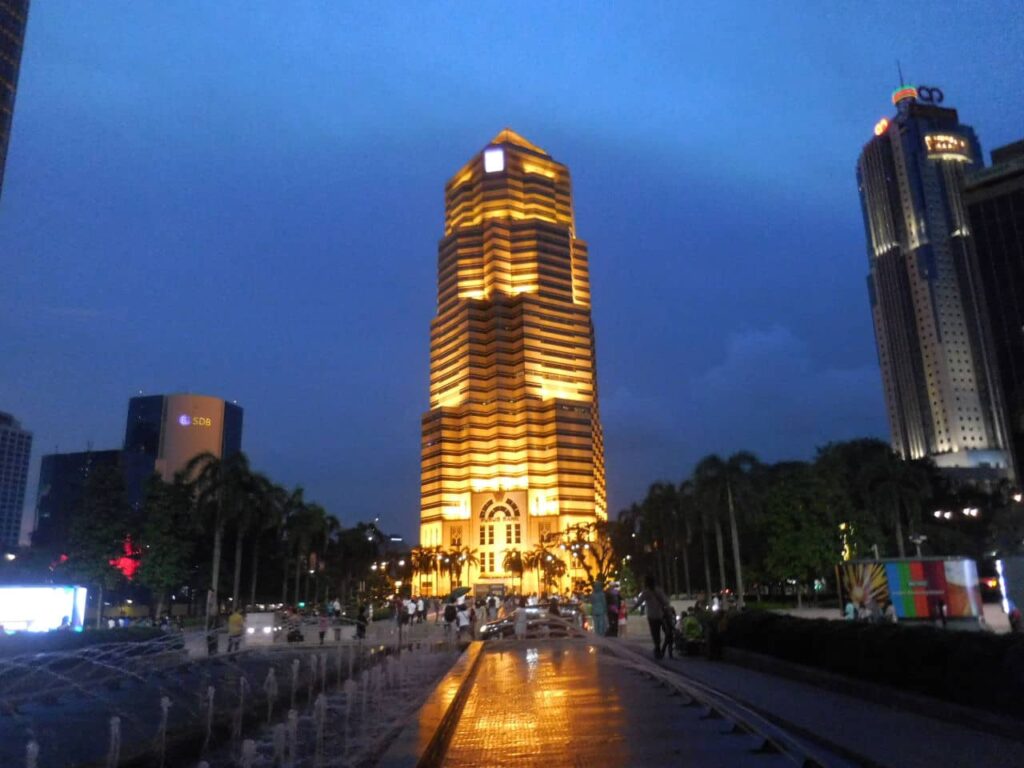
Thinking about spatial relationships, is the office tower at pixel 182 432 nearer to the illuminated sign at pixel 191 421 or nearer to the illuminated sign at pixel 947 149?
the illuminated sign at pixel 191 421

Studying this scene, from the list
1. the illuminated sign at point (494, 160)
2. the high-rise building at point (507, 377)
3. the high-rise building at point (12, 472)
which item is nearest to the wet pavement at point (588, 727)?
the high-rise building at point (507, 377)

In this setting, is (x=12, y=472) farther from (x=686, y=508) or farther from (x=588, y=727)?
(x=588, y=727)

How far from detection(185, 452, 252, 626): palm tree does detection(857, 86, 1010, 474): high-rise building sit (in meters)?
135

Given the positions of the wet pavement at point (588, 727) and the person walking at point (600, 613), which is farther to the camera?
the person walking at point (600, 613)

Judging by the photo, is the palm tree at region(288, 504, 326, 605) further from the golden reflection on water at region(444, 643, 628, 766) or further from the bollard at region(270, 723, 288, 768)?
the bollard at region(270, 723, 288, 768)

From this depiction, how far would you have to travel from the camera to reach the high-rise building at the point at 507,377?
16600cm

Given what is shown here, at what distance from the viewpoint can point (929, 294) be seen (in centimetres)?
17075

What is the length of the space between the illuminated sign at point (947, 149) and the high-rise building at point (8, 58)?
583ft

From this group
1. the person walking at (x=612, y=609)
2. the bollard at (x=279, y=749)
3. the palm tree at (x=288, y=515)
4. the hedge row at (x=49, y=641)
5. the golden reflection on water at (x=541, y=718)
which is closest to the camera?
the golden reflection on water at (x=541, y=718)

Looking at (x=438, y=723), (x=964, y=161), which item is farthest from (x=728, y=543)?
(x=964, y=161)

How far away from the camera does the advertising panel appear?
3070cm

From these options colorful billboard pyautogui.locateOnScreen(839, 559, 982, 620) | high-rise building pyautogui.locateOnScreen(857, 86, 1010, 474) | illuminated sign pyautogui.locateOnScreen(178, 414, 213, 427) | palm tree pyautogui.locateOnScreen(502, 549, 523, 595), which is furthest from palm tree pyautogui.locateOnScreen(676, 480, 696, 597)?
illuminated sign pyautogui.locateOnScreen(178, 414, 213, 427)

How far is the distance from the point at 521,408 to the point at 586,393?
16860 millimetres

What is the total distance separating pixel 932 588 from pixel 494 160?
577ft
